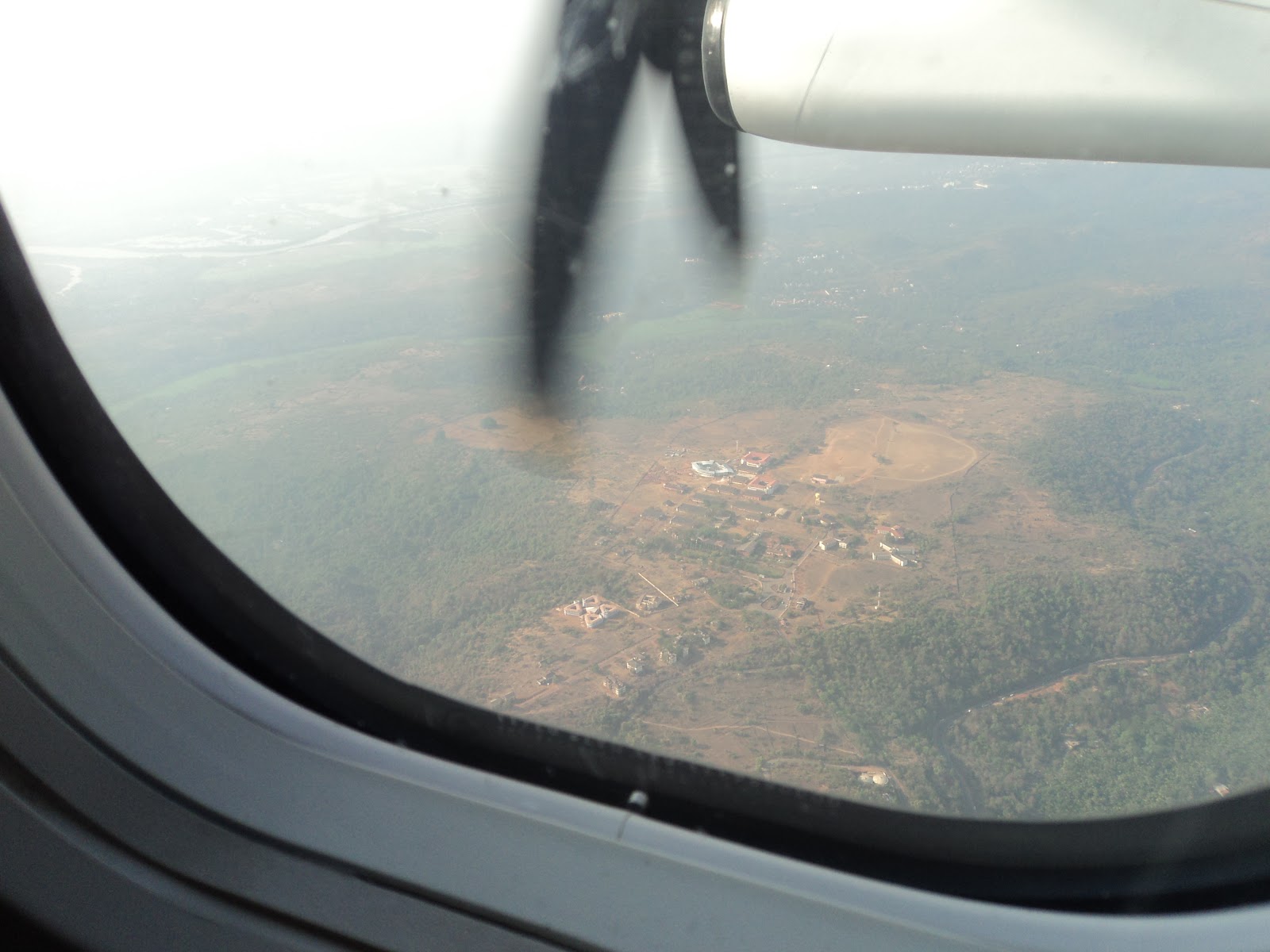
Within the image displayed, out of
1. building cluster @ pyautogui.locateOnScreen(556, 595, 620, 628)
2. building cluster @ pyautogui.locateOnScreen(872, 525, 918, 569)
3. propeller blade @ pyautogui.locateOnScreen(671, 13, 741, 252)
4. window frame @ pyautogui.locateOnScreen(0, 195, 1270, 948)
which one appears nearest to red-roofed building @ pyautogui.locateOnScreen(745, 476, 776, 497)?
building cluster @ pyautogui.locateOnScreen(872, 525, 918, 569)

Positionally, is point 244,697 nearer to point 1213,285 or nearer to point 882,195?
point 882,195

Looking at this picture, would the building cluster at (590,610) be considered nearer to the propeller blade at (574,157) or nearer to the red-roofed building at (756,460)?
the red-roofed building at (756,460)

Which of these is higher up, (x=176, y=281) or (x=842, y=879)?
(x=176, y=281)

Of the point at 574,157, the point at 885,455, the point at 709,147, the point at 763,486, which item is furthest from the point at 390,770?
the point at 709,147

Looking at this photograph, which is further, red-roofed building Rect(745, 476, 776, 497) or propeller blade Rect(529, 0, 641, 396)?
propeller blade Rect(529, 0, 641, 396)

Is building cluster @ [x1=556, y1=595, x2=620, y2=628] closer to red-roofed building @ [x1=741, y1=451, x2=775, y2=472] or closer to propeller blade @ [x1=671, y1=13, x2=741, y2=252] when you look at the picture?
red-roofed building @ [x1=741, y1=451, x2=775, y2=472]

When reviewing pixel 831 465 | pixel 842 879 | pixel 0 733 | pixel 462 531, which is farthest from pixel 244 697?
pixel 831 465
